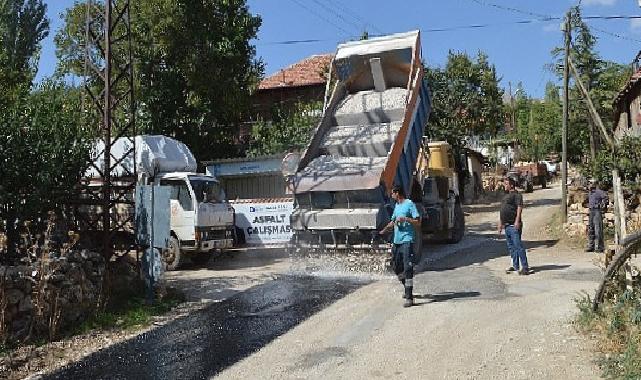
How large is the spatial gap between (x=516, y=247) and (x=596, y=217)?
12.7 ft

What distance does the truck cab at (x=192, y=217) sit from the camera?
12.9 m

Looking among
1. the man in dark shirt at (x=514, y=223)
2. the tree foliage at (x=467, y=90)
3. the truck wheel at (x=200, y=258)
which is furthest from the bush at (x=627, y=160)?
the tree foliage at (x=467, y=90)

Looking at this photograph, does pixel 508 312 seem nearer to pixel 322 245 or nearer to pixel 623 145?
pixel 322 245

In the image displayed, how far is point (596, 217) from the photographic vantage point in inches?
511

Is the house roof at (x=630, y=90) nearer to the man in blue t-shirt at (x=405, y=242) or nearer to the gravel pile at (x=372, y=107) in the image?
the gravel pile at (x=372, y=107)

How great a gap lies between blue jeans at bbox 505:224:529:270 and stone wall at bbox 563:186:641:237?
9.55ft

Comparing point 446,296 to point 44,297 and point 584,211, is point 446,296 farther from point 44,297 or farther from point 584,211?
point 584,211

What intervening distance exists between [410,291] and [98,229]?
213 inches

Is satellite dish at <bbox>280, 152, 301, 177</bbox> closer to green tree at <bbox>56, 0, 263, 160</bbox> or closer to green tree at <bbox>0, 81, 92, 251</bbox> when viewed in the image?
green tree at <bbox>0, 81, 92, 251</bbox>

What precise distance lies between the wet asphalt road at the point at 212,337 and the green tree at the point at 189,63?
11892 mm

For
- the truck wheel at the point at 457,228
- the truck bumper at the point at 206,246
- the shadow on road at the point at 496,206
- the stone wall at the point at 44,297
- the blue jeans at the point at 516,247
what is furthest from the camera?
the shadow on road at the point at 496,206

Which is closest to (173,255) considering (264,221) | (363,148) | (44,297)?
(264,221)

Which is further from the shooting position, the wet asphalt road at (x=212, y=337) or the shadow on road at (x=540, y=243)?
the shadow on road at (x=540, y=243)

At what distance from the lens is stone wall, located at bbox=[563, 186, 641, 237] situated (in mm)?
12986
